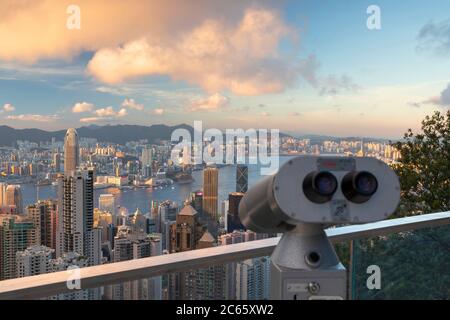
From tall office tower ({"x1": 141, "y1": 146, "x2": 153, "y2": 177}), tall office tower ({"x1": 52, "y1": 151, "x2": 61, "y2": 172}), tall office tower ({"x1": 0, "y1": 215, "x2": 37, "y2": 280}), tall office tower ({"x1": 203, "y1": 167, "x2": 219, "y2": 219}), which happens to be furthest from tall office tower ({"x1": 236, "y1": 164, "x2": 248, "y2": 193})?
tall office tower ({"x1": 52, "y1": 151, "x2": 61, "y2": 172})

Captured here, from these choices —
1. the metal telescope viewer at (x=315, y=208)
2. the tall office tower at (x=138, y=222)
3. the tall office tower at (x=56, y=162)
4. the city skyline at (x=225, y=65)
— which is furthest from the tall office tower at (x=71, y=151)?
the metal telescope viewer at (x=315, y=208)

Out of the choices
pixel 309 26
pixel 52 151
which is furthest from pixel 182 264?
pixel 309 26

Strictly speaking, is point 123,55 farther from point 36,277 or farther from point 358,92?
point 36,277

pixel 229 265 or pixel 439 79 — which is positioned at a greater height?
pixel 439 79

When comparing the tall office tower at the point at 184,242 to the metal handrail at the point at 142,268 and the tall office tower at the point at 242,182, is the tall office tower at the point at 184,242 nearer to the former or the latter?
the metal handrail at the point at 142,268

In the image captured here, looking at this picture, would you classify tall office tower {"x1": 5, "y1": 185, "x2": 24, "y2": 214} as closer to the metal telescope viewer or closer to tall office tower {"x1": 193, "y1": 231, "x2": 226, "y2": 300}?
tall office tower {"x1": 193, "y1": 231, "x2": 226, "y2": 300}
